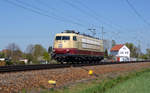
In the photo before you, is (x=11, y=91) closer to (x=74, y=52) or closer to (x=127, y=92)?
(x=127, y=92)

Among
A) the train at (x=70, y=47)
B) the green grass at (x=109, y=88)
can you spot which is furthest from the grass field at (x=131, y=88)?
the train at (x=70, y=47)

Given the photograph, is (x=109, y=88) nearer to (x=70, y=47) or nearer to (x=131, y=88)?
(x=131, y=88)

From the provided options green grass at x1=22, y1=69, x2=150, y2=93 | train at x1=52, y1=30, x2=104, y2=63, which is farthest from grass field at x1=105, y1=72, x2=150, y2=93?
train at x1=52, y1=30, x2=104, y2=63

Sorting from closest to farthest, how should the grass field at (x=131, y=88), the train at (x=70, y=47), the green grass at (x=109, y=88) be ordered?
the grass field at (x=131, y=88) → the green grass at (x=109, y=88) → the train at (x=70, y=47)

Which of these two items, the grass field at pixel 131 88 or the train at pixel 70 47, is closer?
the grass field at pixel 131 88

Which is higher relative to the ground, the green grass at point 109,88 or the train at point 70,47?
the train at point 70,47

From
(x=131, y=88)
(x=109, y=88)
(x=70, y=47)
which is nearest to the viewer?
(x=131, y=88)

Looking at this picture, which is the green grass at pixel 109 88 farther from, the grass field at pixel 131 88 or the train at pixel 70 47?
the train at pixel 70 47

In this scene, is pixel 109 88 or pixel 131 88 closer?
pixel 131 88

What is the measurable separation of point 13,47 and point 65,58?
3248 inches

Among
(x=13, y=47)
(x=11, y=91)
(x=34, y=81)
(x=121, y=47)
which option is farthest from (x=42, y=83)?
(x=121, y=47)

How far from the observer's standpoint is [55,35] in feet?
95.8

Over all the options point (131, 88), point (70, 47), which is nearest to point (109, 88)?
point (131, 88)

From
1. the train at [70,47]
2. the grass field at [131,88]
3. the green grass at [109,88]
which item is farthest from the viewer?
the train at [70,47]
